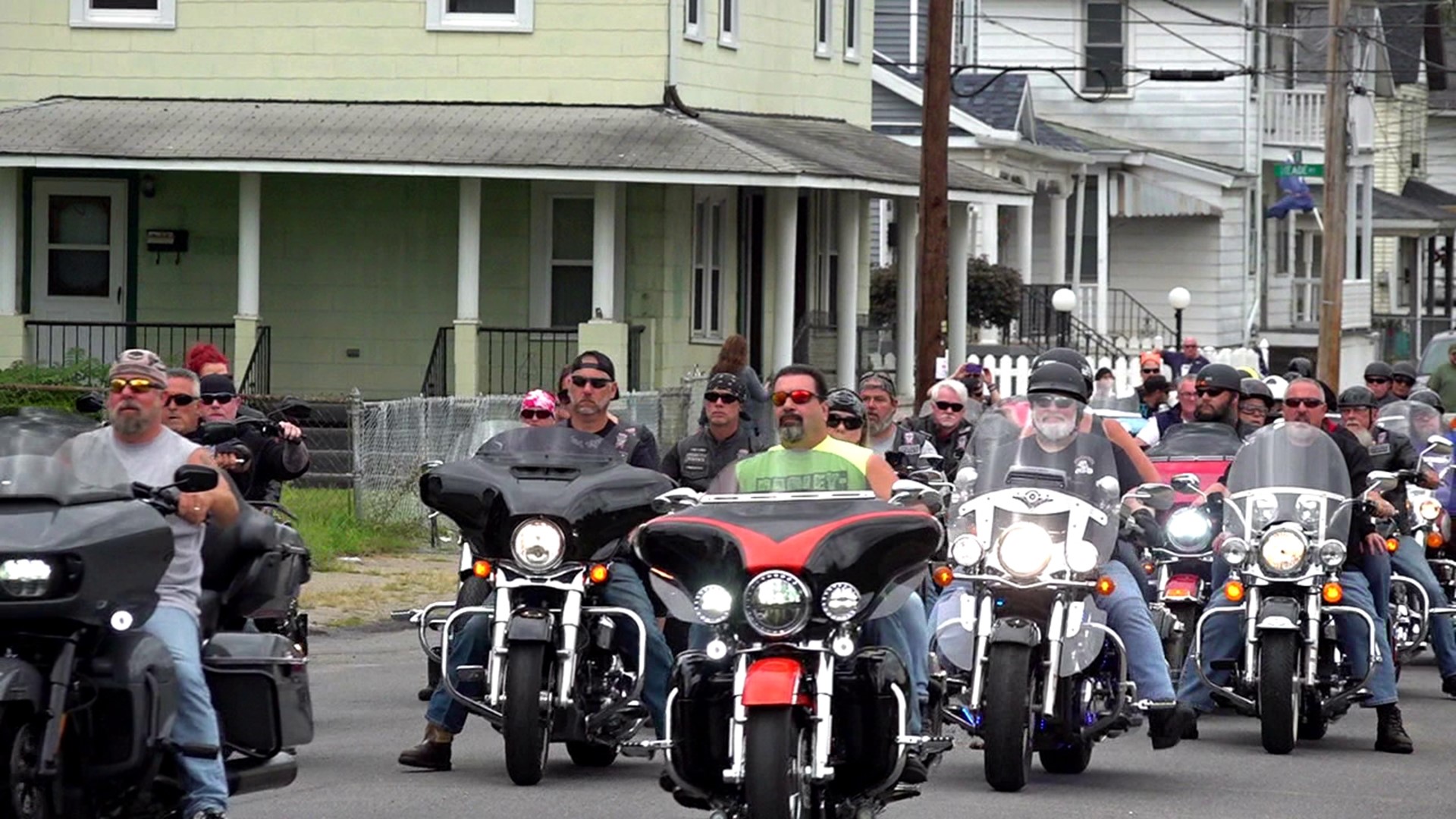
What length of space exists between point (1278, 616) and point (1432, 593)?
3109mm

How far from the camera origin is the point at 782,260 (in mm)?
30906

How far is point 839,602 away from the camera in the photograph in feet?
28.8

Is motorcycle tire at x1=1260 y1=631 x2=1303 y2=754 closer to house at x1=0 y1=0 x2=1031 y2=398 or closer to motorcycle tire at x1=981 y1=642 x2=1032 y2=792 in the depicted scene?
A: motorcycle tire at x1=981 y1=642 x2=1032 y2=792

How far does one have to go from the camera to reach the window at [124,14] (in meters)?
29.9

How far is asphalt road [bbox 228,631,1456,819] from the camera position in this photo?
35.3 ft

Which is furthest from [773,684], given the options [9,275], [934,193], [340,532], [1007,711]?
[9,275]

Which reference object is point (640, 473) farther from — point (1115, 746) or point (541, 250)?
point (541, 250)

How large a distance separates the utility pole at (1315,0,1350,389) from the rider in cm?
2303

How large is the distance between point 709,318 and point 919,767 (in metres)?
23.0

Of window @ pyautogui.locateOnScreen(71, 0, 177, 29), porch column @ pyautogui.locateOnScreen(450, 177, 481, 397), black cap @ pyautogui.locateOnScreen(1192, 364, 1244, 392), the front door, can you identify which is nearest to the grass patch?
porch column @ pyautogui.locateOnScreen(450, 177, 481, 397)

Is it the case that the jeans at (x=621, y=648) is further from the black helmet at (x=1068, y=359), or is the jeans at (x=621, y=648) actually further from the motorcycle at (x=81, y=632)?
the motorcycle at (x=81, y=632)

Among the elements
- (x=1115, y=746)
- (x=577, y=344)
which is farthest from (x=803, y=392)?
(x=577, y=344)

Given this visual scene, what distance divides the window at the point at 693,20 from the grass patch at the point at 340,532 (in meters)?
7.72

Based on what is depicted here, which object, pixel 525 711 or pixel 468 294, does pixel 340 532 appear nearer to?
pixel 468 294
